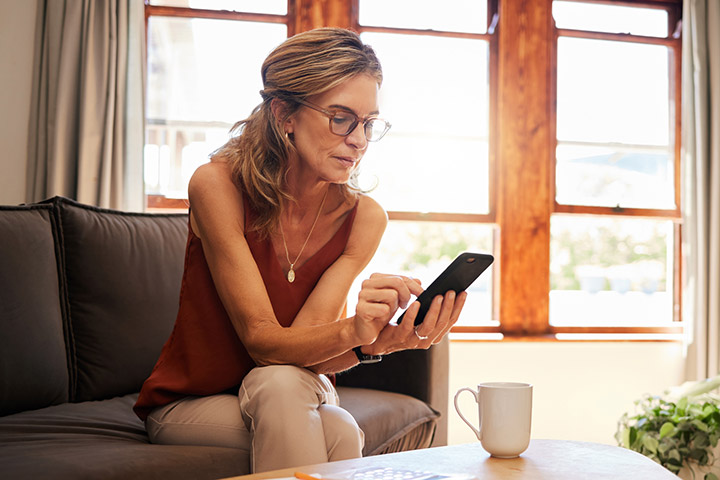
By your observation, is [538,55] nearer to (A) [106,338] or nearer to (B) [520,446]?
(A) [106,338]

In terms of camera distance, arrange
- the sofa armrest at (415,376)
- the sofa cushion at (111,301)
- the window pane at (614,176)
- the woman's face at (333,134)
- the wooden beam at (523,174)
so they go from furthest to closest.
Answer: the window pane at (614,176), the wooden beam at (523,174), the sofa armrest at (415,376), the sofa cushion at (111,301), the woman's face at (333,134)

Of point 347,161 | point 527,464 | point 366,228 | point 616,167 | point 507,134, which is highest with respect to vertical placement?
point 507,134

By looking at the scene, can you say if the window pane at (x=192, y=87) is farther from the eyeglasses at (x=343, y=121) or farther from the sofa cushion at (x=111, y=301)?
the eyeglasses at (x=343, y=121)

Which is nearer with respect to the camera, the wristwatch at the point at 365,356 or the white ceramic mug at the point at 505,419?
the white ceramic mug at the point at 505,419

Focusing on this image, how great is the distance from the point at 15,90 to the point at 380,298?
7.72 ft

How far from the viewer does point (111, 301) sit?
184cm

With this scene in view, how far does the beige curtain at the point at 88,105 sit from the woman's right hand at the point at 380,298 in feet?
6.41

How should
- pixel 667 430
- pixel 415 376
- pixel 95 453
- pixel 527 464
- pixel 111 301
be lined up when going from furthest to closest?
pixel 667 430 → pixel 415 376 → pixel 111 301 → pixel 95 453 → pixel 527 464

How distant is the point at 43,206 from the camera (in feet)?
5.98

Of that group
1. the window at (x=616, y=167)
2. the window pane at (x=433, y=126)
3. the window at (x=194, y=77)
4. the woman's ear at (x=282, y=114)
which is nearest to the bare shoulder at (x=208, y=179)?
the woman's ear at (x=282, y=114)

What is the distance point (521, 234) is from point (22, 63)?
2378 mm

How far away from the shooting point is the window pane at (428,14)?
3.36 metres

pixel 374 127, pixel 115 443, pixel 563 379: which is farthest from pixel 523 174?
pixel 115 443

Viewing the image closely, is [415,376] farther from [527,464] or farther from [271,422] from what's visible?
[527,464]
